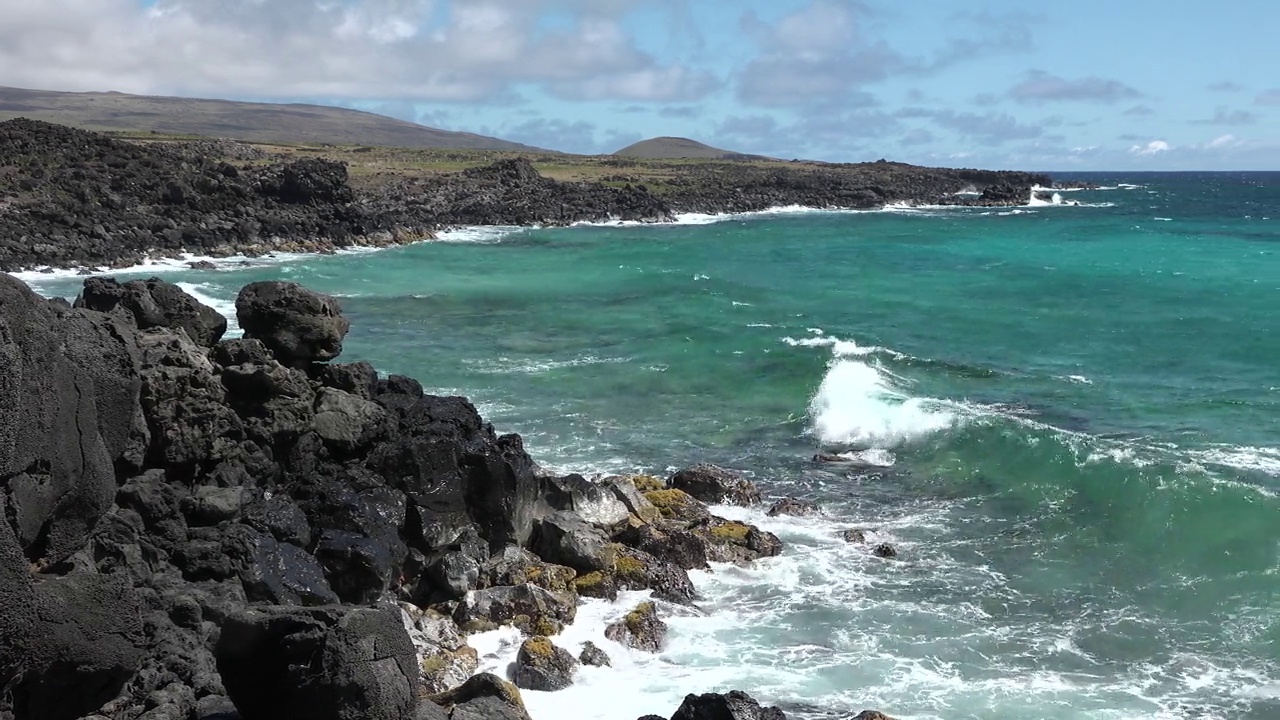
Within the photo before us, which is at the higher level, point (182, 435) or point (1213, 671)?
point (182, 435)

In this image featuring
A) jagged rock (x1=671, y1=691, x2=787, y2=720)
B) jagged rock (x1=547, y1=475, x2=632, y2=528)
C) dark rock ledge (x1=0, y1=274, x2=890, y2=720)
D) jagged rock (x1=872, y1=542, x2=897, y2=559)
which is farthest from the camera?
jagged rock (x1=872, y1=542, x2=897, y2=559)

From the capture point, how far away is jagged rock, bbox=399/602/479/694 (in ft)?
46.3

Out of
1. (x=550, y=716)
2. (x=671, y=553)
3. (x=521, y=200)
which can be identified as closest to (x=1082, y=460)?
(x=671, y=553)

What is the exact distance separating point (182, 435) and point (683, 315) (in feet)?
102

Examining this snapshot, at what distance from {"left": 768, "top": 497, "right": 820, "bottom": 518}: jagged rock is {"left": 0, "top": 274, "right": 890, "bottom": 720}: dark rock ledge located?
863 mm

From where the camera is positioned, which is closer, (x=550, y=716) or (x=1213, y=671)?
(x=550, y=716)

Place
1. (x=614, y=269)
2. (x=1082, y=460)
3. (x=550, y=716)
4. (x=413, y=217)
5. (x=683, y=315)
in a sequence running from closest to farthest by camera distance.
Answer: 1. (x=550, y=716)
2. (x=1082, y=460)
3. (x=683, y=315)
4. (x=614, y=269)
5. (x=413, y=217)

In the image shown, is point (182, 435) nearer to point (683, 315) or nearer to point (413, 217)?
point (683, 315)

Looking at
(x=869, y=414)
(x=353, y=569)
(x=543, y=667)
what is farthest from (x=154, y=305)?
(x=869, y=414)

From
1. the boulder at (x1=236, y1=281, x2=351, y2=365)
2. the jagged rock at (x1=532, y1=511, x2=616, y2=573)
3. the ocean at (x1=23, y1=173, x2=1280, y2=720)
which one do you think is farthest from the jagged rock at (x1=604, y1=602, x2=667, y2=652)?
the boulder at (x1=236, y1=281, x2=351, y2=365)

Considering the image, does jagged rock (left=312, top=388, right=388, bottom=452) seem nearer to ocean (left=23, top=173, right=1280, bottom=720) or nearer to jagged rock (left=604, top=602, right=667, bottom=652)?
ocean (left=23, top=173, right=1280, bottom=720)

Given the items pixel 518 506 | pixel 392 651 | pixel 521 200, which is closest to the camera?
pixel 392 651

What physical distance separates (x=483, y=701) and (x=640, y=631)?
546cm

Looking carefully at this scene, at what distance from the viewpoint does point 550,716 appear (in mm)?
13891
